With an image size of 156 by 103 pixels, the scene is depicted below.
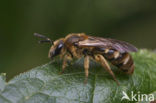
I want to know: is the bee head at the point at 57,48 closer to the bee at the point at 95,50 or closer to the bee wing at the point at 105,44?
the bee at the point at 95,50

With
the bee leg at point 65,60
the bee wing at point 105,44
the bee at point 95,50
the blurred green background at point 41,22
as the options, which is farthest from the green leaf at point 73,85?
the blurred green background at point 41,22

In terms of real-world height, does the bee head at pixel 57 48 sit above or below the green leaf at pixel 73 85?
above

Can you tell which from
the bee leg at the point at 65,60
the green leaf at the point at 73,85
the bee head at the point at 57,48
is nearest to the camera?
the green leaf at the point at 73,85

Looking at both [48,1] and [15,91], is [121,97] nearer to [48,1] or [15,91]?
[15,91]

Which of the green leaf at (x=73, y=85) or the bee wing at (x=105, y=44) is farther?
the bee wing at (x=105, y=44)

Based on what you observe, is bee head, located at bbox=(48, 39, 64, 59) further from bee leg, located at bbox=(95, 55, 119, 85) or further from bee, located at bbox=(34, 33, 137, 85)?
bee leg, located at bbox=(95, 55, 119, 85)

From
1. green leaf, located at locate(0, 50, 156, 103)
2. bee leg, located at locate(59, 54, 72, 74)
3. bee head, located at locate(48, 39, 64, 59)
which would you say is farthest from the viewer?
bee head, located at locate(48, 39, 64, 59)

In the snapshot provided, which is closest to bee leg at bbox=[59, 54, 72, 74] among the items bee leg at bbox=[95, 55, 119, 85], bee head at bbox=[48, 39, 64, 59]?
bee head at bbox=[48, 39, 64, 59]
